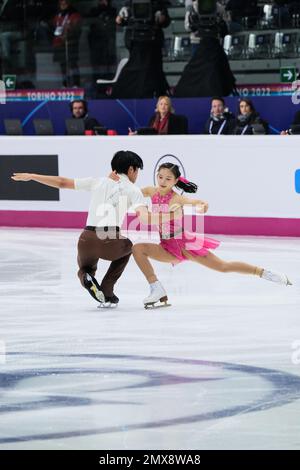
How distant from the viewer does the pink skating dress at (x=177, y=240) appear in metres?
7.52

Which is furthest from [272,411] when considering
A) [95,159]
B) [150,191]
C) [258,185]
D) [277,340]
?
[95,159]

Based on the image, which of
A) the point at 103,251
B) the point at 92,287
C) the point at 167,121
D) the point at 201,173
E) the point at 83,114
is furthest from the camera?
the point at 83,114

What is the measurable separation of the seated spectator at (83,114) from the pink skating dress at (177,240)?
5.39 m

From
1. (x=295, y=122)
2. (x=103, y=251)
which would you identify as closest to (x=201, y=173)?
(x=295, y=122)

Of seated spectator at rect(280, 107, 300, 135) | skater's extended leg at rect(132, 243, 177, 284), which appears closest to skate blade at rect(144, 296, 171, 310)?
skater's extended leg at rect(132, 243, 177, 284)

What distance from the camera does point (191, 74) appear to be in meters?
13.2

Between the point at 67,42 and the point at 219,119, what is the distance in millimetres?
3486

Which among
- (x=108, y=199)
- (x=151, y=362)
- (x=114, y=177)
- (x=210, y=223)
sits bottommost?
(x=210, y=223)

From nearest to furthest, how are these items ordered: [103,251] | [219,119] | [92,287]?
[92,287]
[103,251]
[219,119]

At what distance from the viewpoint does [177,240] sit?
7.56m

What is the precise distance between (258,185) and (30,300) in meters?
4.22

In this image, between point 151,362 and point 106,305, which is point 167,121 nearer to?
point 106,305

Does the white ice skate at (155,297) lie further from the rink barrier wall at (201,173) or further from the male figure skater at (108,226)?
the rink barrier wall at (201,173)

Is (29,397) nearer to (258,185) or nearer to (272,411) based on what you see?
(272,411)
